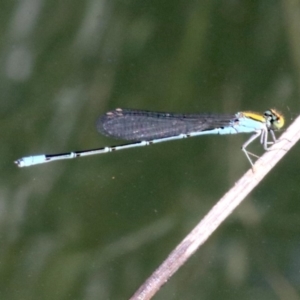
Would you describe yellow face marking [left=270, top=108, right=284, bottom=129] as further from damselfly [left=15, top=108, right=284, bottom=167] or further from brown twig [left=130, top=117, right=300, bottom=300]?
brown twig [left=130, top=117, right=300, bottom=300]

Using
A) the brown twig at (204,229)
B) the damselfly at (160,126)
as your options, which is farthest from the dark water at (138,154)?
the brown twig at (204,229)

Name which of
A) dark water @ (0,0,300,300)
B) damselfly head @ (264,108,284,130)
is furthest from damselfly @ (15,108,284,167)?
dark water @ (0,0,300,300)

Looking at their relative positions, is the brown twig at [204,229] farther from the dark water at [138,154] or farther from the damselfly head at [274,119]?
the dark water at [138,154]

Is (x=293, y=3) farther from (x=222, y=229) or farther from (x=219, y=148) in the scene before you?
(x=222, y=229)

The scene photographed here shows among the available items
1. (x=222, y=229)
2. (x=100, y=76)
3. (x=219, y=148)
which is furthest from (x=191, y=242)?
(x=100, y=76)

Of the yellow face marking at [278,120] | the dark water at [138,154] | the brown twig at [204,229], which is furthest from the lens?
the dark water at [138,154]

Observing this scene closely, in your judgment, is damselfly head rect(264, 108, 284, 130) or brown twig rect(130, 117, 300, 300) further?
damselfly head rect(264, 108, 284, 130)

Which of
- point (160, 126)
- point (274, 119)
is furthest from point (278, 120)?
point (160, 126)
